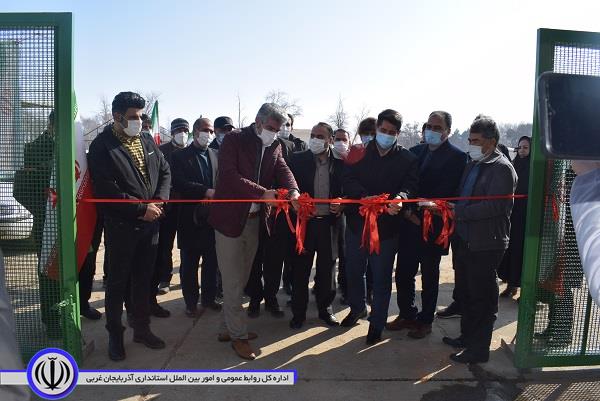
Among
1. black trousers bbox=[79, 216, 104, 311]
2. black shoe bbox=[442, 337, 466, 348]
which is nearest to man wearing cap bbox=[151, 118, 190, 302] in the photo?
black trousers bbox=[79, 216, 104, 311]

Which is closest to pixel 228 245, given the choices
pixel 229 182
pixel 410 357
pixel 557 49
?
pixel 229 182

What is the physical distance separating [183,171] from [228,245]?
1503 millimetres

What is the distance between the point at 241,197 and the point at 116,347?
170 cm

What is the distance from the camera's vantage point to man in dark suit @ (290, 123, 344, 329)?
4738 mm

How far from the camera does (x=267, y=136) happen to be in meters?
3.97

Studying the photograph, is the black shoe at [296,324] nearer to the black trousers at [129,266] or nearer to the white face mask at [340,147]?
the black trousers at [129,266]

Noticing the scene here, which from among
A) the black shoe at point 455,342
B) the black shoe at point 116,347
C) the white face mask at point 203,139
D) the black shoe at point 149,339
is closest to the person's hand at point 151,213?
the black shoe at point 116,347

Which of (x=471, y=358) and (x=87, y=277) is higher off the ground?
(x=87, y=277)

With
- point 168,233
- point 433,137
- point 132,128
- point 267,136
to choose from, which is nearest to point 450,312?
point 433,137

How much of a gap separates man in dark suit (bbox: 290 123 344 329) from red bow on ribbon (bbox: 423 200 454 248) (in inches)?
37.2

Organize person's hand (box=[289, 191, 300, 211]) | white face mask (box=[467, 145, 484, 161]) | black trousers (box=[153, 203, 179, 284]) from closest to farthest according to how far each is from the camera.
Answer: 1. white face mask (box=[467, 145, 484, 161])
2. person's hand (box=[289, 191, 300, 211])
3. black trousers (box=[153, 203, 179, 284])

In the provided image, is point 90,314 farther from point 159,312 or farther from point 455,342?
point 455,342

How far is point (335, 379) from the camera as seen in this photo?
3668 millimetres
